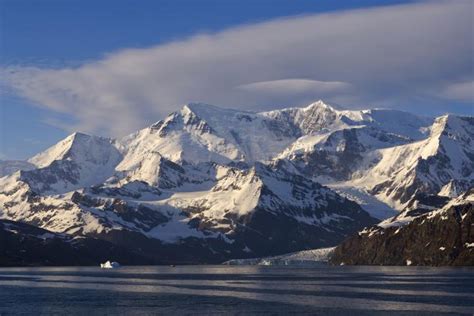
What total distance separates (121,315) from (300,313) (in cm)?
3858

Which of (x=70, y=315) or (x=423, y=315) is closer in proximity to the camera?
(x=423, y=315)

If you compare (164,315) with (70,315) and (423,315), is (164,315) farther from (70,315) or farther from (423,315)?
(423,315)

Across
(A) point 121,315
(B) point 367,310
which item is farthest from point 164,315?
(B) point 367,310

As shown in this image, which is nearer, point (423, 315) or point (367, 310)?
point (423, 315)

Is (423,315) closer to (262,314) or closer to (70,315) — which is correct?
(262,314)

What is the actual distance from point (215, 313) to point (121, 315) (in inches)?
800

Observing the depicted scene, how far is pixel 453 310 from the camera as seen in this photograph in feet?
645

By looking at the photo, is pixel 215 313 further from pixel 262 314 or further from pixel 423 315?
pixel 423 315

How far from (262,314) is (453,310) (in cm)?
4091

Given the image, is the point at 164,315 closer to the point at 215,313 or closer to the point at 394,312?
the point at 215,313

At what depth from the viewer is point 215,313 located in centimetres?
19988

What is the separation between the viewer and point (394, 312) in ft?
638

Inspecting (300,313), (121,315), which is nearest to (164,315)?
(121,315)

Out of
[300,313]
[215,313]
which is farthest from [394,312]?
[215,313]
